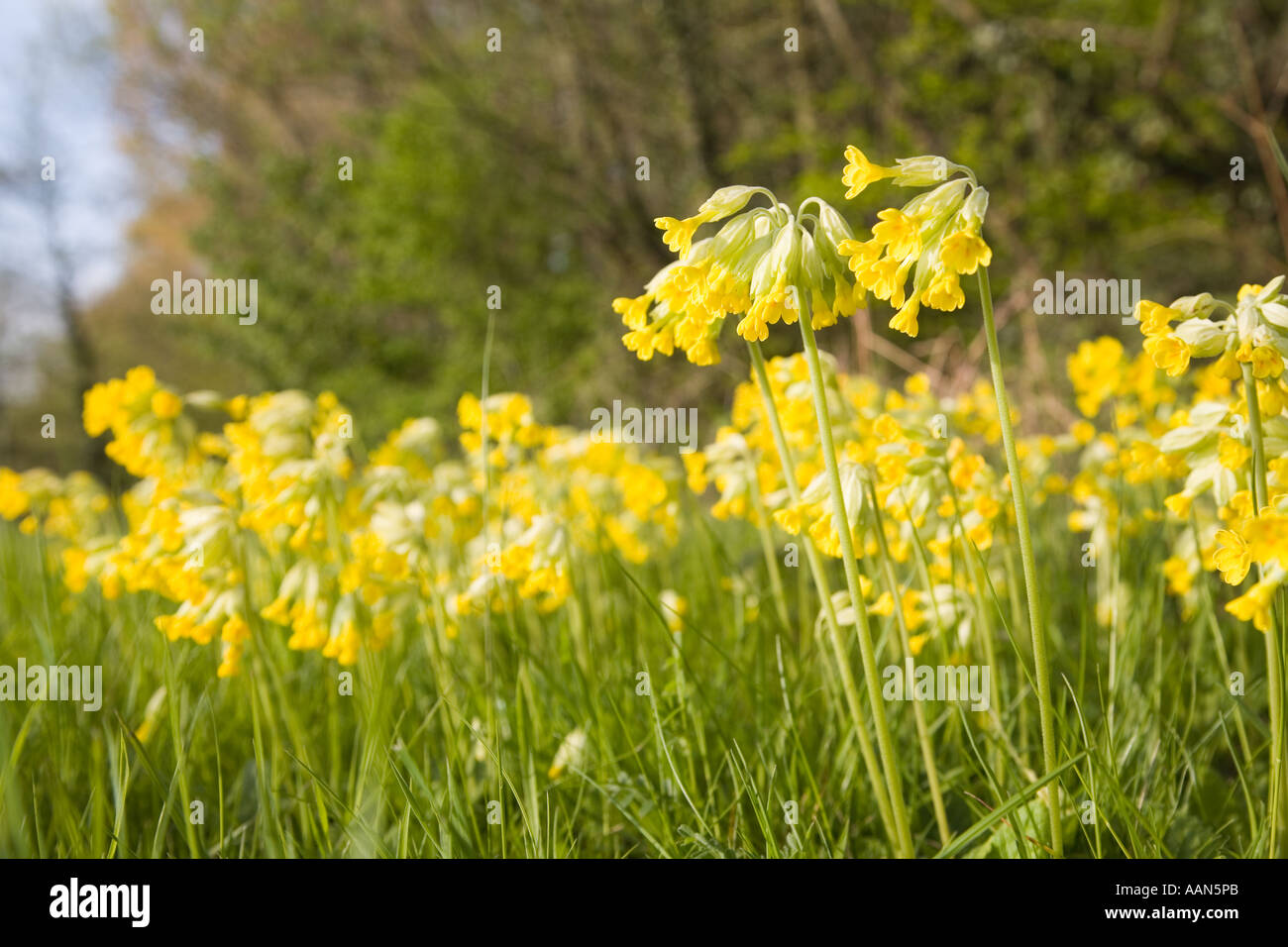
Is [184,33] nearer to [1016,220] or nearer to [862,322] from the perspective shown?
[1016,220]

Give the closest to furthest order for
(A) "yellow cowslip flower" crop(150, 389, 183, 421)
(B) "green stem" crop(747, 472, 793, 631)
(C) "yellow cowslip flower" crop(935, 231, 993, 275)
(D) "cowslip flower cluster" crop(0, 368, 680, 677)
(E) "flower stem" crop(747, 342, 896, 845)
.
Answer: (C) "yellow cowslip flower" crop(935, 231, 993, 275)
(E) "flower stem" crop(747, 342, 896, 845)
(D) "cowslip flower cluster" crop(0, 368, 680, 677)
(B) "green stem" crop(747, 472, 793, 631)
(A) "yellow cowslip flower" crop(150, 389, 183, 421)

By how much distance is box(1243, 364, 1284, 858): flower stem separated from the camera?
42.1 inches

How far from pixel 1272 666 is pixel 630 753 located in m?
0.88

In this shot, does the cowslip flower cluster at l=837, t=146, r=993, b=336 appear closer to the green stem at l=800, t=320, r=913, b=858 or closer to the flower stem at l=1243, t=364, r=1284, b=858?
the green stem at l=800, t=320, r=913, b=858

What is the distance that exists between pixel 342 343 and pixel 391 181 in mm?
3142

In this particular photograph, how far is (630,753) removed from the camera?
148 centimetres

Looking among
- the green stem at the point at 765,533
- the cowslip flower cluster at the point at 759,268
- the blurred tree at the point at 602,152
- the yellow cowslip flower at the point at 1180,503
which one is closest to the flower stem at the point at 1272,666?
the yellow cowslip flower at the point at 1180,503

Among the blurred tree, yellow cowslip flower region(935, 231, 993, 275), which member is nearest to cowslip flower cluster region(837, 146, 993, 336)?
yellow cowslip flower region(935, 231, 993, 275)

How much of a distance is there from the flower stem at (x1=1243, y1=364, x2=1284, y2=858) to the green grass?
12 cm

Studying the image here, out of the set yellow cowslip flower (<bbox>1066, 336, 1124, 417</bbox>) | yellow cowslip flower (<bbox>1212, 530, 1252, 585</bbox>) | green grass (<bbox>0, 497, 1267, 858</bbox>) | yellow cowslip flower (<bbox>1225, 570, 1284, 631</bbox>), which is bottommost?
green grass (<bbox>0, 497, 1267, 858</bbox>)

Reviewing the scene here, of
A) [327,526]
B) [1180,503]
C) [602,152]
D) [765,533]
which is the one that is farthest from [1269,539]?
[602,152]

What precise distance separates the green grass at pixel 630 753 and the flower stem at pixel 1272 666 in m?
0.12

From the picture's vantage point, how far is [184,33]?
13969 mm
